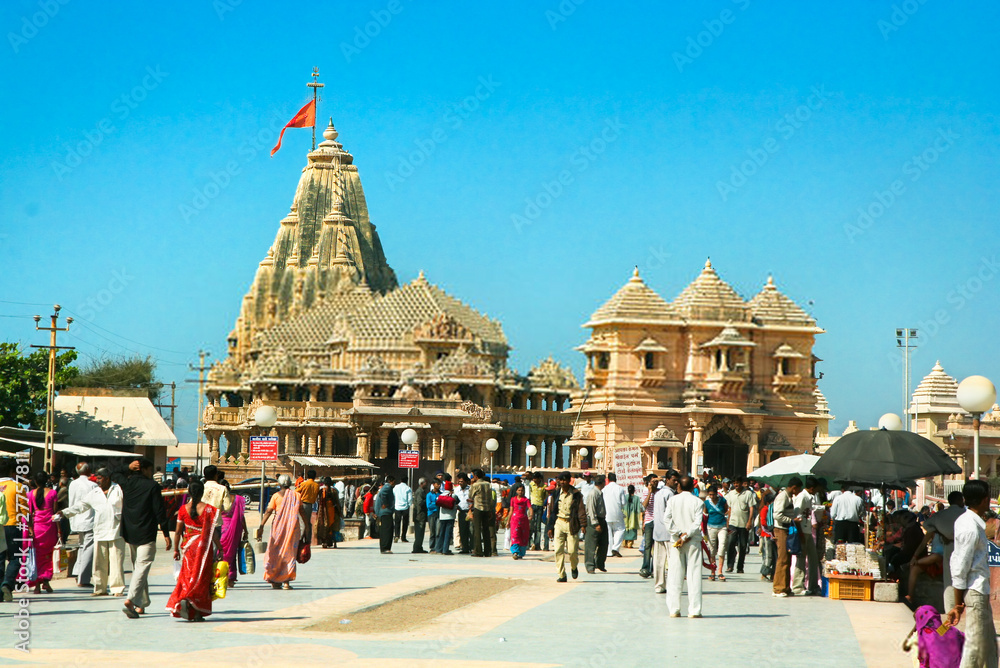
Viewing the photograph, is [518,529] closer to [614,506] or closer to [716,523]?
[614,506]

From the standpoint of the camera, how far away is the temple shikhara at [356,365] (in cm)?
6494

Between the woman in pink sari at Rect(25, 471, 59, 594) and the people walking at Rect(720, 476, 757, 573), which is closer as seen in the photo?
the woman in pink sari at Rect(25, 471, 59, 594)

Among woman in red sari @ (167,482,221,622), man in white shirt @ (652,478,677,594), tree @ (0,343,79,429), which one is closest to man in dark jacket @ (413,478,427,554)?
man in white shirt @ (652,478,677,594)

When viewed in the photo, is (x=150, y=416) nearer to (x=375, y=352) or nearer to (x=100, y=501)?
(x=375, y=352)

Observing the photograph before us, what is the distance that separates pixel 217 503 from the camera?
16.2 metres

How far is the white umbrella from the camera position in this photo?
25.9m

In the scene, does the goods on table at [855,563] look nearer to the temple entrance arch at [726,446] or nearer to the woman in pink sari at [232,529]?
the woman in pink sari at [232,529]

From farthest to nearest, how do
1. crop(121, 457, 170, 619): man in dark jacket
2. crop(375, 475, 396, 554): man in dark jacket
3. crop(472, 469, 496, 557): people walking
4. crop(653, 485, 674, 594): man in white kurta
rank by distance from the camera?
crop(375, 475, 396, 554): man in dark jacket < crop(472, 469, 496, 557): people walking < crop(653, 485, 674, 594): man in white kurta < crop(121, 457, 170, 619): man in dark jacket

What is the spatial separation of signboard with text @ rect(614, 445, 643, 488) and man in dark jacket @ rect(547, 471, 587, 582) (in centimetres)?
266

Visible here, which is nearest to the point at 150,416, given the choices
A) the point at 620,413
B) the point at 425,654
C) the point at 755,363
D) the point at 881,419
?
the point at 620,413

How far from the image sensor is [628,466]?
75.6ft

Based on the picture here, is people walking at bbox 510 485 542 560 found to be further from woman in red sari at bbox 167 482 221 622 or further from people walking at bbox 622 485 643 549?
woman in red sari at bbox 167 482 221 622

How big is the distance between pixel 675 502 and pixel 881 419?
11.9m

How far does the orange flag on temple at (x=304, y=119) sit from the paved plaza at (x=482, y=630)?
65060 mm
